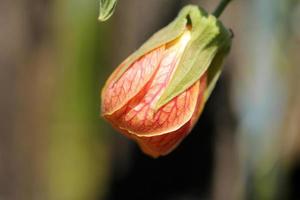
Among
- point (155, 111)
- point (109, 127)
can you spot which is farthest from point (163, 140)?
point (109, 127)

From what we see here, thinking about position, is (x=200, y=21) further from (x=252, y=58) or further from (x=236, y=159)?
(x=236, y=159)

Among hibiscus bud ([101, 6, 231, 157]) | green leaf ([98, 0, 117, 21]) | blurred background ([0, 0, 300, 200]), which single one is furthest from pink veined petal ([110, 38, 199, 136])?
blurred background ([0, 0, 300, 200])

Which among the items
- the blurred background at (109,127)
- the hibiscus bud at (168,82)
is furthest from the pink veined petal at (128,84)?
the blurred background at (109,127)

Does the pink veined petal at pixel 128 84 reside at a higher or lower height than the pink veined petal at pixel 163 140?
higher

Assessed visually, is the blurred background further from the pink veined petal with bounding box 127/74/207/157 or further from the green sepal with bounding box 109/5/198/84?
the pink veined petal with bounding box 127/74/207/157

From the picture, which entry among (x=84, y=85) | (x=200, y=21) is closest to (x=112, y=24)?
(x=84, y=85)

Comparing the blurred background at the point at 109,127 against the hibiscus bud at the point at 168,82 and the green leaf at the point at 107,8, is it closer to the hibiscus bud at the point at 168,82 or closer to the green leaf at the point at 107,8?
the hibiscus bud at the point at 168,82

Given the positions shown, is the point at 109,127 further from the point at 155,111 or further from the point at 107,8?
the point at 107,8
